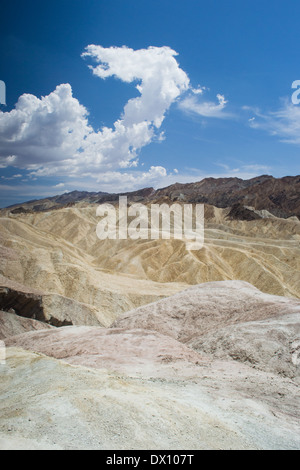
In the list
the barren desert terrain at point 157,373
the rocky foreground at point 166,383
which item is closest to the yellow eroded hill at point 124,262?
the barren desert terrain at point 157,373

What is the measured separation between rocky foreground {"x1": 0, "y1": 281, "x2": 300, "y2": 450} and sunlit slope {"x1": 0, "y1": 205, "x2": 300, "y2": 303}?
1383 cm

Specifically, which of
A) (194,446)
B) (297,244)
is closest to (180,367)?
(194,446)

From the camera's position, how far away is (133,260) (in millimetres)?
47438

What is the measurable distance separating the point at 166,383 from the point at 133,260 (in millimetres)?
40077

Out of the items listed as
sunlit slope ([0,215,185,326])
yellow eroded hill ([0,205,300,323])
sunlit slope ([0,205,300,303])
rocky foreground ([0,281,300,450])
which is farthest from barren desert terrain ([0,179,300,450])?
sunlit slope ([0,205,300,303])

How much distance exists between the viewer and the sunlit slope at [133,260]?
2750 centimetres

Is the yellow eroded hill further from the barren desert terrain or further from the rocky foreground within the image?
the rocky foreground

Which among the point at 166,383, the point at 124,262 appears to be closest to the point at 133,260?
the point at 124,262

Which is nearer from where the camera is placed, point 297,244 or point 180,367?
point 180,367

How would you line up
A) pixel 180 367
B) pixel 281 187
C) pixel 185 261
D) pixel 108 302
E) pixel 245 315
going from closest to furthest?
pixel 180 367 → pixel 245 315 → pixel 108 302 → pixel 185 261 → pixel 281 187

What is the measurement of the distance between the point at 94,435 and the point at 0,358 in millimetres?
5696

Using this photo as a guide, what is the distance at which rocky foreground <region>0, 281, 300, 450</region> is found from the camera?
5.05 m

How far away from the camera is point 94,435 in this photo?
4.88m
